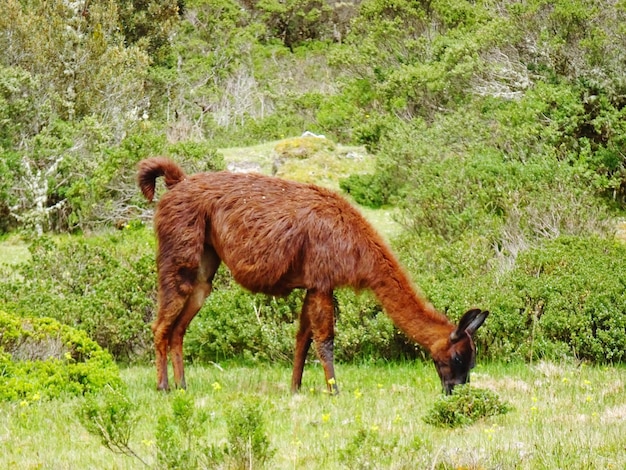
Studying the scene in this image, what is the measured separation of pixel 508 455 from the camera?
17.3 ft

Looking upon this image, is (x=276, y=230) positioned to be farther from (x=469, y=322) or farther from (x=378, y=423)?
(x=378, y=423)

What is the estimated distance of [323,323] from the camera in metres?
8.15

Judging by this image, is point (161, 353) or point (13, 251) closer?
point (161, 353)

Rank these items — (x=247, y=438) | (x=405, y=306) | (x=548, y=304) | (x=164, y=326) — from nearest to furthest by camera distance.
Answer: (x=247, y=438)
(x=405, y=306)
(x=164, y=326)
(x=548, y=304)

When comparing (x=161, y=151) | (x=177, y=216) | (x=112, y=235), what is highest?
(x=177, y=216)

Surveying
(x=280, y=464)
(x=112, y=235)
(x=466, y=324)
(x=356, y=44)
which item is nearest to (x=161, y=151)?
(x=112, y=235)

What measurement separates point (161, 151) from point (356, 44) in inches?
377

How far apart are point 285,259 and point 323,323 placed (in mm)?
666

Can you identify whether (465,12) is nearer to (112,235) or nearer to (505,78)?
(505,78)

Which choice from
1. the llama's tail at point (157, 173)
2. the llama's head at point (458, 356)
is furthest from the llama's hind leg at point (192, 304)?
the llama's head at point (458, 356)

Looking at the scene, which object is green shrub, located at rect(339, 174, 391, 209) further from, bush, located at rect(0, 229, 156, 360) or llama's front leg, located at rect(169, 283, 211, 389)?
llama's front leg, located at rect(169, 283, 211, 389)

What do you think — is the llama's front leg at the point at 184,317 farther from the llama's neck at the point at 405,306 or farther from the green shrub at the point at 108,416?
the green shrub at the point at 108,416

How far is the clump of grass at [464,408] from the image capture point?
21.5ft

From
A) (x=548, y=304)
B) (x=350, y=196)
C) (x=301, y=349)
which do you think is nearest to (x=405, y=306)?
(x=301, y=349)
